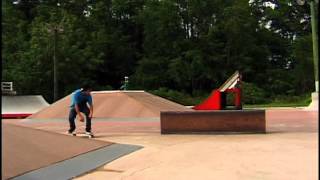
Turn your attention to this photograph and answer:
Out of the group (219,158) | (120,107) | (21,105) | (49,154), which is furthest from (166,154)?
(21,105)

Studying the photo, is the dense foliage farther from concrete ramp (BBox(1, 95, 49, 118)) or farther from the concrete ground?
the concrete ground

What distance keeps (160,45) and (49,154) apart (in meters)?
53.6

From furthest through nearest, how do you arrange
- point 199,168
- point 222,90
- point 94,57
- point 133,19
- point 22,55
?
point 133,19, point 94,57, point 22,55, point 222,90, point 199,168

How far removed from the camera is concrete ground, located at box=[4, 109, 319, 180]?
8.72 m

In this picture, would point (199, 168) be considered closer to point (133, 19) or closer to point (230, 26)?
point (230, 26)

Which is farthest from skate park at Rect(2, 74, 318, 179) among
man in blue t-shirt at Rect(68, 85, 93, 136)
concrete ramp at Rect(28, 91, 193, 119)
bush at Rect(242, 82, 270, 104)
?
bush at Rect(242, 82, 270, 104)

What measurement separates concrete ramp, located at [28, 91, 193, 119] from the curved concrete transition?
12.0m

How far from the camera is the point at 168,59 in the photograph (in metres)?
62.7

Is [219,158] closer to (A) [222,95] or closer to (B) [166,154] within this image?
(B) [166,154]

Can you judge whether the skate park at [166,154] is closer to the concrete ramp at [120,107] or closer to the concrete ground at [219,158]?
the concrete ground at [219,158]

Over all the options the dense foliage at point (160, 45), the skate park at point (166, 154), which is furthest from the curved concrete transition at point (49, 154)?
the dense foliage at point (160, 45)

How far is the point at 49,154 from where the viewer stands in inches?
405

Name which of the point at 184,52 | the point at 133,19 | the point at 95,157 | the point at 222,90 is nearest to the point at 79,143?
the point at 95,157

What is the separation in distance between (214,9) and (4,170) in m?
56.3
